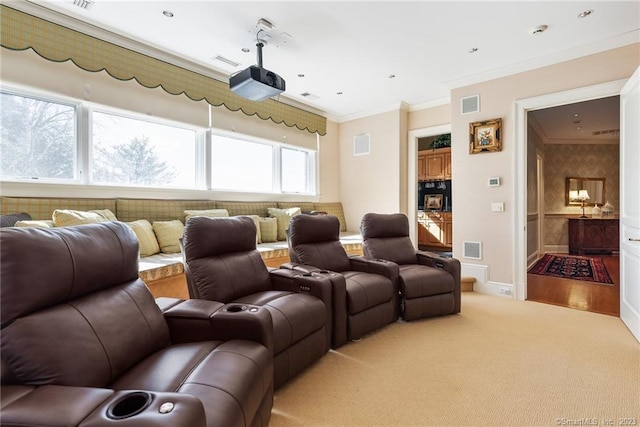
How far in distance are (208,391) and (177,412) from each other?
0.99 ft

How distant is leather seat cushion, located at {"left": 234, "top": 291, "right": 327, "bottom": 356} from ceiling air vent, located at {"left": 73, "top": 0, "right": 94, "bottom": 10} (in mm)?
2704

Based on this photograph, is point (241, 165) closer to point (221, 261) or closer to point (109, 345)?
point (221, 261)

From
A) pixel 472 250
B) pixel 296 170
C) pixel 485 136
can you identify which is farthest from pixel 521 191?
pixel 296 170

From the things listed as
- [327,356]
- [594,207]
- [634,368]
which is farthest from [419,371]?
[594,207]

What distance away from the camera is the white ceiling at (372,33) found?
270 centimetres

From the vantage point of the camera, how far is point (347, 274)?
116 inches

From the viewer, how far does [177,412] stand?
0.85 metres

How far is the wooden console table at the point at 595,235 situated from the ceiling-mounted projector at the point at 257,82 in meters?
7.07

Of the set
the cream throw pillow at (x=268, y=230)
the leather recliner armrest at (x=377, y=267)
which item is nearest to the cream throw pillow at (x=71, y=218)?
the cream throw pillow at (x=268, y=230)

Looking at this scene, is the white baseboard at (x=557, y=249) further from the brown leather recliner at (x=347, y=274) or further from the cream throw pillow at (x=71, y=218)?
the cream throw pillow at (x=71, y=218)

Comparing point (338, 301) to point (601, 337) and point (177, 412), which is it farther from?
point (601, 337)

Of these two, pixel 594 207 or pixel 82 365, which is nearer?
pixel 82 365

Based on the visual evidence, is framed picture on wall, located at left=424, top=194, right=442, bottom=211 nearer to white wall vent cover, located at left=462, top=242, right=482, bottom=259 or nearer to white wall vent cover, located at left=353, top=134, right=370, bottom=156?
white wall vent cover, located at left=353, top=134, right=370, bottom=156

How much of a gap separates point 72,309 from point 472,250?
415 cm
